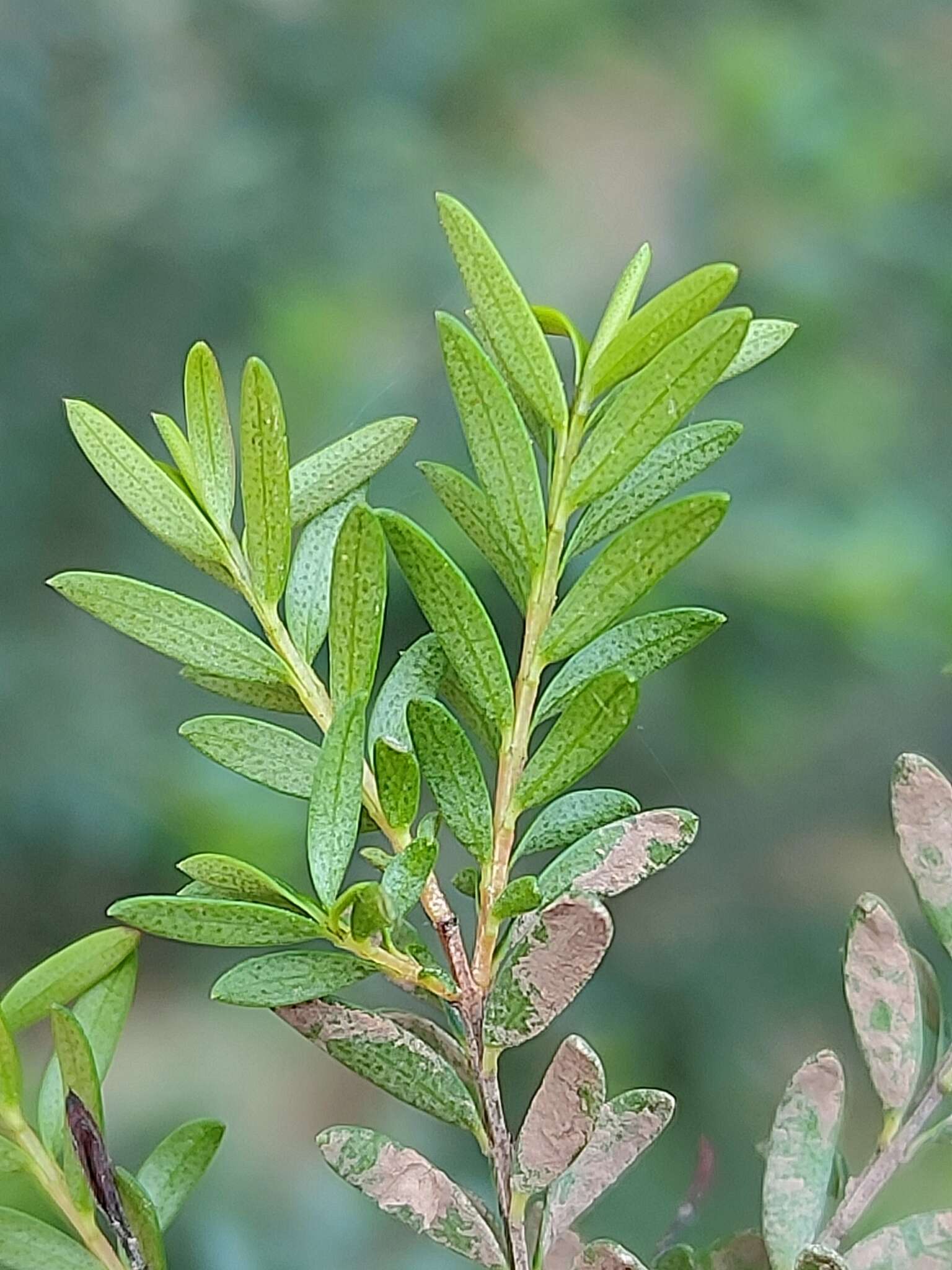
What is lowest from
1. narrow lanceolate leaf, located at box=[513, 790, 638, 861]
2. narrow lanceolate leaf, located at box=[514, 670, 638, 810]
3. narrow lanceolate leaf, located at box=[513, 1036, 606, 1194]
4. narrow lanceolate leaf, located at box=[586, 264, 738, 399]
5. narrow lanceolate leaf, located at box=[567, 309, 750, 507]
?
narrow lanceolate leaf, located at box=[513, 1036, 606, 1194]

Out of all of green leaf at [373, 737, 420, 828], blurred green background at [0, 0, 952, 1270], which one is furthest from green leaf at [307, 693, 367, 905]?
blurred green background at [0, 0, 952, 1270]

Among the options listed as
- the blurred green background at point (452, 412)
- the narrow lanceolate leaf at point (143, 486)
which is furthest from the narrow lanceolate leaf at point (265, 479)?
the blurred green background at point (452, 412)

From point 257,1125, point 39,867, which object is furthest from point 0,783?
point 257,1125

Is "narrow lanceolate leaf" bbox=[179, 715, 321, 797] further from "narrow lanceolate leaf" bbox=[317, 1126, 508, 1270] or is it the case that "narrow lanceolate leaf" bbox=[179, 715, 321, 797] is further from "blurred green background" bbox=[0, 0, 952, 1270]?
"blurred green background" bbox=[0, 0, 952, 1270]

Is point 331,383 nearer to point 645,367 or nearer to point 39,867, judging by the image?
point 39,867

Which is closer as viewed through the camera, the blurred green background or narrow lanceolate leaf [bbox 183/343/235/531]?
narrow lanceolate leaf [bbox 183/343/235/531]

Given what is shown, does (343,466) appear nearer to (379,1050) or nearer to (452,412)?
(379,1050)
